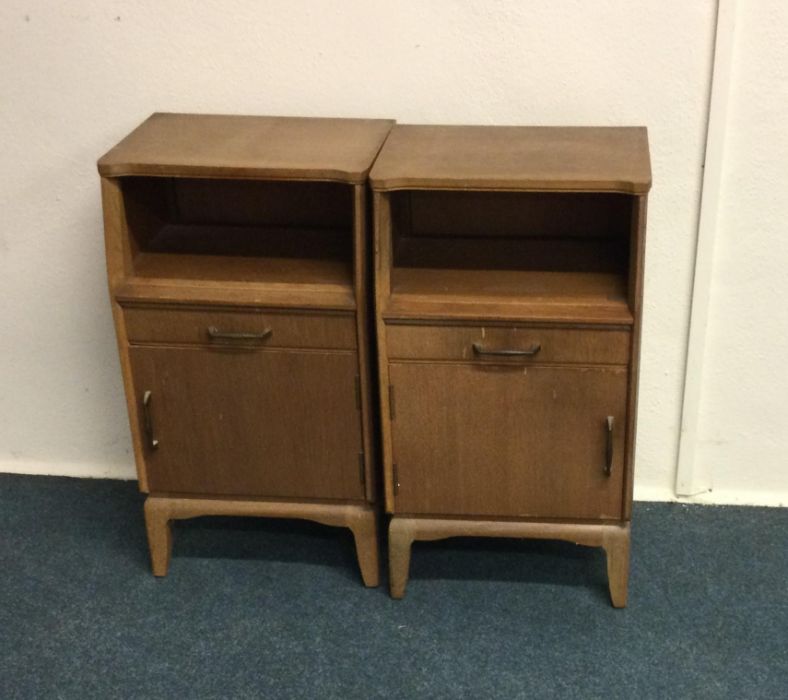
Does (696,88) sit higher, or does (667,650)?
(696,88)

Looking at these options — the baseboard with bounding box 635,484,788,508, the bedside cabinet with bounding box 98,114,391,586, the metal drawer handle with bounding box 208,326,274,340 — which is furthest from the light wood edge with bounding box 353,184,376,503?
the baseboard with bounding box 635,484,788,508

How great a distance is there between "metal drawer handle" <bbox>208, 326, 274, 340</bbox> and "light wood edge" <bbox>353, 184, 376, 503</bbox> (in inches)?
6.6

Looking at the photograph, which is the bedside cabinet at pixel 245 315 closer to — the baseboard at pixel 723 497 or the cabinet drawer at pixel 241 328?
the cabinet drawer at pixel 241 328

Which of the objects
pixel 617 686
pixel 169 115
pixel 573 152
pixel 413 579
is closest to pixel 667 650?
pixel 617 686

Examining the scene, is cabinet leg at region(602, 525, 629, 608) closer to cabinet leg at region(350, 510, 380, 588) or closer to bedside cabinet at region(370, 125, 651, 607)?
bedside cabinet at region(370, 125, 651, 607)

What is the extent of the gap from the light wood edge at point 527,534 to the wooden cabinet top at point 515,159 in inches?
26.0

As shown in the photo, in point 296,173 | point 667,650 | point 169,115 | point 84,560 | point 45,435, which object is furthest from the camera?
point 45,435

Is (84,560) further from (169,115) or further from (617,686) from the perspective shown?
(617,686)

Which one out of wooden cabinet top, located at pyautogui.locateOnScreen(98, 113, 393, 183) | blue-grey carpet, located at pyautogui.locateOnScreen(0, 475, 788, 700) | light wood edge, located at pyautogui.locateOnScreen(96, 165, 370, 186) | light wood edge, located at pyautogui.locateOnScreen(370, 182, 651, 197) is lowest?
blue-grey carpet, located at pyautogui.locateOnScreen(0, 475, 788, 700)

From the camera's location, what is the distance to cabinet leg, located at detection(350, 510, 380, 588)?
7.34 ft

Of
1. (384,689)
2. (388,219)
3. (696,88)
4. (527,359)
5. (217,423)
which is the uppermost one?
(696,88)

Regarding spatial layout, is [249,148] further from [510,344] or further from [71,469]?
[71,469]

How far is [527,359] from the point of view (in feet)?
6.64

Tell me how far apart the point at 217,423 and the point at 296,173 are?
52cm
